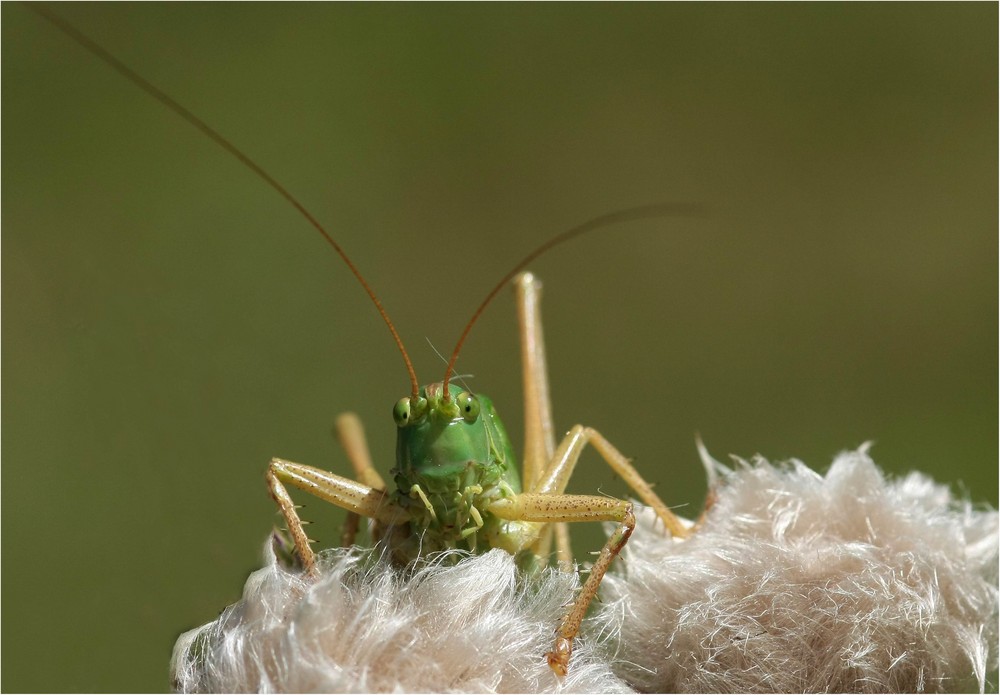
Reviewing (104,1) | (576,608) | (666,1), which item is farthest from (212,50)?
(576,608)

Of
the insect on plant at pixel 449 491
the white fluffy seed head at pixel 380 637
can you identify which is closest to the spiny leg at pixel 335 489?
the insect on plant at pixel 449 491

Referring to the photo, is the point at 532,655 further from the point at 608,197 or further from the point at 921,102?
the point at 921,102

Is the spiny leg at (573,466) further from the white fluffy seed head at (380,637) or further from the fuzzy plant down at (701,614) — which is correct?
the white fluffy seed head at (380,637)

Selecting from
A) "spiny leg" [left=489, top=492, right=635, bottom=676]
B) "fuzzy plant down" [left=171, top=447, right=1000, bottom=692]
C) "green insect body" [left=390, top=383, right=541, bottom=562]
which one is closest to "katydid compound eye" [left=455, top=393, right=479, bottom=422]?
"green insect body" [left=390, top=383, right=541, bottom=562]

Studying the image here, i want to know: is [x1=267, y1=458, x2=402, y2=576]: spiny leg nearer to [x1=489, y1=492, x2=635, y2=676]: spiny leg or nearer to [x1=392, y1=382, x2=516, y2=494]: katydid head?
[x1=392, y1=382, x2=516, y2=494]: katydid head

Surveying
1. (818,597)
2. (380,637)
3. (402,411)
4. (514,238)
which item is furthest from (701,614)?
(514,238)

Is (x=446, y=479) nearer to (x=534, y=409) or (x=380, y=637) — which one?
(x=534, y=409)
